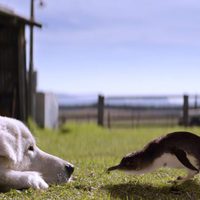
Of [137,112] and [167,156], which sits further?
[137,112]

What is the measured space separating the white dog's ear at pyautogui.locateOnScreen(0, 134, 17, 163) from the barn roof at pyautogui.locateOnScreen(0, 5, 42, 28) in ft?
29.8

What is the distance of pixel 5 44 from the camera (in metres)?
14.9

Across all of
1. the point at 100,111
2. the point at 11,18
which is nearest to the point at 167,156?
the point at 11,18

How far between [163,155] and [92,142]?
8342 mm

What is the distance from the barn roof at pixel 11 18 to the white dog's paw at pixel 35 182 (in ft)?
29.8

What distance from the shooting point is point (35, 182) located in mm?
4914

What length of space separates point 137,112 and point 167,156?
1986 centimetres

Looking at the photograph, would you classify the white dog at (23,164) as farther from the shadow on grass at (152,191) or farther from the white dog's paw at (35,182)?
the shadow on grass at (152,191)

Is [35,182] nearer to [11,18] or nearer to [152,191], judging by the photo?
[152,191]

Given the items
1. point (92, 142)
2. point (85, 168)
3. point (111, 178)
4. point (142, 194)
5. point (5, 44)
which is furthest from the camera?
point (5, 44)

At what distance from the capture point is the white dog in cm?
479

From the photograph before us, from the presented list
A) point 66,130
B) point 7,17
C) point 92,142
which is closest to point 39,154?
point 92,142

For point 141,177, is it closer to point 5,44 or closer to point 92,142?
point 92,142

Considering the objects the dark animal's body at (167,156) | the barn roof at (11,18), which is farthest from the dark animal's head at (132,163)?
the barn roof at (11,18)
